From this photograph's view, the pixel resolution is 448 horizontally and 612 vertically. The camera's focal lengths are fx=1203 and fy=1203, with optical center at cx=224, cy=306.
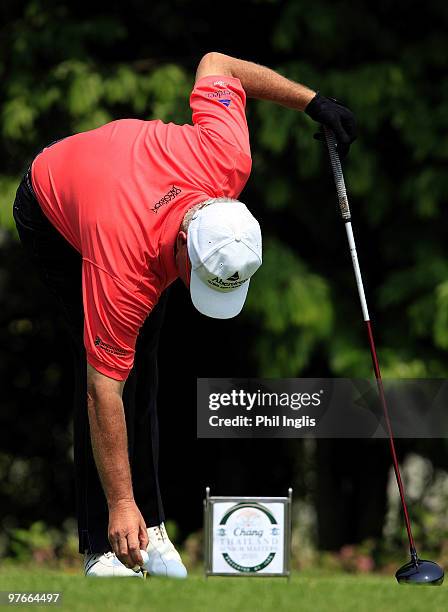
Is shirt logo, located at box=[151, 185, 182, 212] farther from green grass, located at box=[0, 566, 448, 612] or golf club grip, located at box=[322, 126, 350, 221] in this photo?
green grass, located at box=[0, 566, 448, 612]

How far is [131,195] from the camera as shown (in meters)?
3.33

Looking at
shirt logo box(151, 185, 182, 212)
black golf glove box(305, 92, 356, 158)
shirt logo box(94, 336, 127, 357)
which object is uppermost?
black golf glove box(305, 92, 356, 158)

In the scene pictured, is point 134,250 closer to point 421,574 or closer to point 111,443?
point 111,443

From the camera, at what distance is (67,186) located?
359 centimetres

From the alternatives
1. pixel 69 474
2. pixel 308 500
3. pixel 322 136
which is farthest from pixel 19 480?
pixel 322 136

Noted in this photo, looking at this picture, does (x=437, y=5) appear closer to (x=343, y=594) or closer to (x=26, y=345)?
(x=26, y=345)

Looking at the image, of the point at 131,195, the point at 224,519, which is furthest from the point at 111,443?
the point at 131,195

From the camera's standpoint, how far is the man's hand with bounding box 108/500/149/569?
11.0 ft

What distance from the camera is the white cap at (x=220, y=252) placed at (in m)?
3.19

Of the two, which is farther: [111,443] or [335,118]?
[335,118]

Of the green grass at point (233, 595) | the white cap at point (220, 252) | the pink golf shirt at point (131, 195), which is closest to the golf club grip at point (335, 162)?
the pink golf shirt at point (131, 195)

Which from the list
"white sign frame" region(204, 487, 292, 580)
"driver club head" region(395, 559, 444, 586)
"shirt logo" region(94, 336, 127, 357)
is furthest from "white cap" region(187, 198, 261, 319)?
"driver club head" region(395, 559, 444, 586)

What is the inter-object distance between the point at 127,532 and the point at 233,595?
0.39 meters

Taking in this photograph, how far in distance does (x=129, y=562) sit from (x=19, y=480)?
6.31 meters
